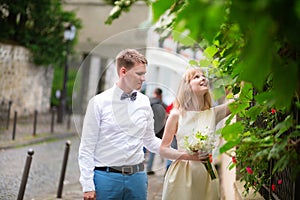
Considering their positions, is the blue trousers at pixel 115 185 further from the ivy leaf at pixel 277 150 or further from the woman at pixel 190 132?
the ivy leaf at pixel 277 150

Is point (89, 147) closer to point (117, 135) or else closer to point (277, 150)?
point (117, 135)

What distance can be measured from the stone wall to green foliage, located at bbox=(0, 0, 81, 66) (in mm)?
460

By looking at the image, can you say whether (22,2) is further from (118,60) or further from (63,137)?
(118,60)

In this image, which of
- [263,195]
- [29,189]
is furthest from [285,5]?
[29,189]

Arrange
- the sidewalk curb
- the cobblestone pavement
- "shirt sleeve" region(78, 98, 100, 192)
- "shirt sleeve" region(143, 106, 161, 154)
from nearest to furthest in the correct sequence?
"shirt sleeve" region(78, 98, 100, 192), "shirt sleeve" region(143, 106, 161, 154), the cobblestone pavement, the sidewalk curb

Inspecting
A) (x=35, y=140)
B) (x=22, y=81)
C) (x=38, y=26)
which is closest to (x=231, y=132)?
(x=35, y=140)

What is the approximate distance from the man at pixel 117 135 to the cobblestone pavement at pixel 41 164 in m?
0.44

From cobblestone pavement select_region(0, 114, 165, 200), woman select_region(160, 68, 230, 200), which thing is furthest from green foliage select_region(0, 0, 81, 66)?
woman select_region(160, 68, 230, 200)

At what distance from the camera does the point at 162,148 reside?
12.3 ft

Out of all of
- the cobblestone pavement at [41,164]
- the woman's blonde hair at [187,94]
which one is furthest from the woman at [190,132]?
the cobblestone pavement at [41,164]

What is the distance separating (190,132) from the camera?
3.63 metres

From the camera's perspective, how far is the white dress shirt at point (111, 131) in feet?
12.1

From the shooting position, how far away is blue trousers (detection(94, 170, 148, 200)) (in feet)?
12.2

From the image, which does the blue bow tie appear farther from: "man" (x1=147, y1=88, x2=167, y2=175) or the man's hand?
the man's hand
